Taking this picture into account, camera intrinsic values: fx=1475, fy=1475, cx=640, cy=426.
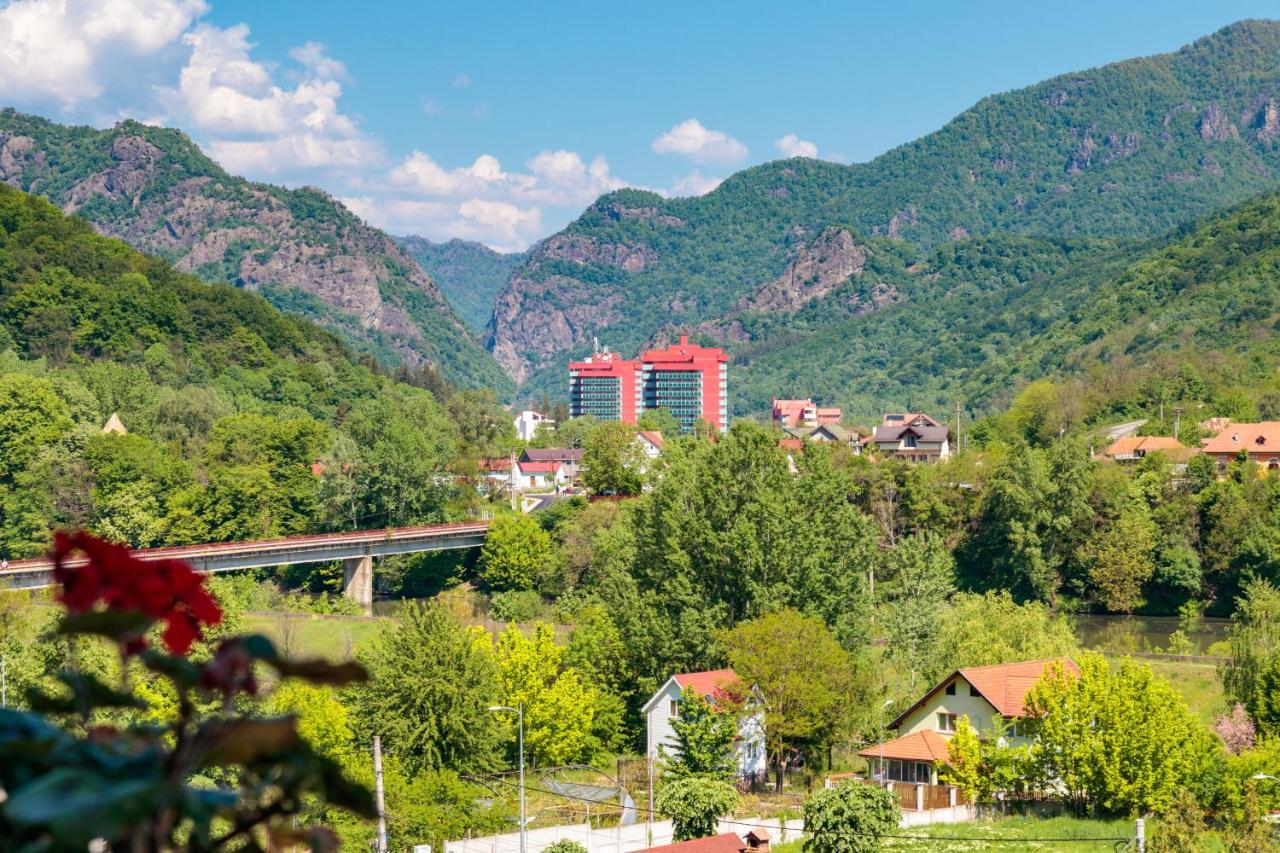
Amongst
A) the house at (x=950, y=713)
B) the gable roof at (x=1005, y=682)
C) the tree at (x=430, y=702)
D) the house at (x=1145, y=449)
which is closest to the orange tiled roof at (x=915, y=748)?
the house at (x=950, y=713)

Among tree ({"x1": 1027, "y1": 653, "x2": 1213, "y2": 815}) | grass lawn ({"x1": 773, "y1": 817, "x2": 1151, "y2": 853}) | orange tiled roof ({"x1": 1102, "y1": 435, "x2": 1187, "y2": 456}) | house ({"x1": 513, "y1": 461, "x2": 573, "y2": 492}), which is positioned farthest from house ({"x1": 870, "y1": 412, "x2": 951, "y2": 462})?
grass lawn ({"x1": 773, "y1": 817, "x2": 1151, "y2": 853})

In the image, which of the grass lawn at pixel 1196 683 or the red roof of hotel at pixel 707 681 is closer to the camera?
the red roof of hotel at pixel 707 681

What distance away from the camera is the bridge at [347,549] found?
83500 millimetres

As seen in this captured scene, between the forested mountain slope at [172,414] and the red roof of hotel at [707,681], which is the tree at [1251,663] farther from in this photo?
the forested mountain slope at [172,414]

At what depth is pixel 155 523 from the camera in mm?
90188

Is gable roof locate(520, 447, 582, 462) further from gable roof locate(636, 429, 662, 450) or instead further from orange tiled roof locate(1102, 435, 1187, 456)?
orange tiled roof locate(1102, 435, 1187, 456)

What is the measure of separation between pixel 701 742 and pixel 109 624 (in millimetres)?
42437

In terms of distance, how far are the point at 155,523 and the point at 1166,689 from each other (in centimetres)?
6739

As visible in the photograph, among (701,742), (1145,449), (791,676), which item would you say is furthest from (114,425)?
(701,742)

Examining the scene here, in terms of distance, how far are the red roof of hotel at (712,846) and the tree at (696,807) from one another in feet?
24.6

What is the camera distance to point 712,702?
4762 centimetres

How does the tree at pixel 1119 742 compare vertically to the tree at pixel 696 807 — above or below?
above

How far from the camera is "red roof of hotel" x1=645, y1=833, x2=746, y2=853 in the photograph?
2664 cm

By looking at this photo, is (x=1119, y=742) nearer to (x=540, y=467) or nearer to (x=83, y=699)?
(x=83, y=699)
